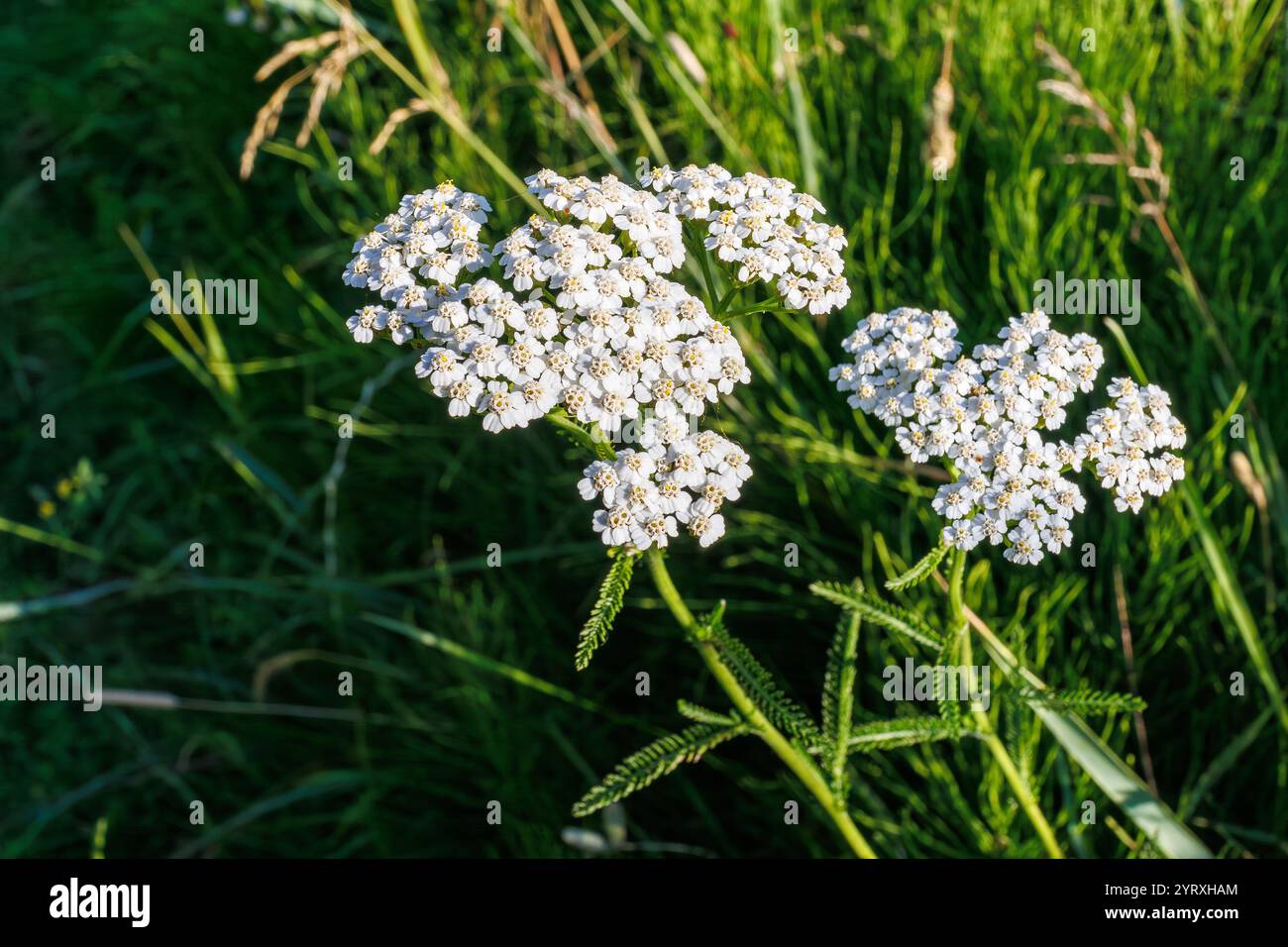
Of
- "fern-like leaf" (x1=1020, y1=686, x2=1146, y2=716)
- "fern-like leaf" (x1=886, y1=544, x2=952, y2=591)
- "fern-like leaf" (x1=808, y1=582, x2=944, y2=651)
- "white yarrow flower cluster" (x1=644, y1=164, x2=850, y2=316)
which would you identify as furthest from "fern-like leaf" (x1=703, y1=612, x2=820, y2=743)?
"white yarrow flower cluster" (x1=644, y1=164, x2=850, y2=316)

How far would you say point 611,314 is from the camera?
170cm

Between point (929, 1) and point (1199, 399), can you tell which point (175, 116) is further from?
point (1199, 399)

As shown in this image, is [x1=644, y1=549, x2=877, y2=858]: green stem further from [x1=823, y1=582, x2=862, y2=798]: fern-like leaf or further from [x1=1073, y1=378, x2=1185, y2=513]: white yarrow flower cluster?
[x1=1073, y1=378, x2=1185, y2=513]: white yarrow flower cluster

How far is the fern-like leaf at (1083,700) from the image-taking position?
1.85 m

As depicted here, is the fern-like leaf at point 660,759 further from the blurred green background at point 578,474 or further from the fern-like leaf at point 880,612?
the blurred green background at point 578,474

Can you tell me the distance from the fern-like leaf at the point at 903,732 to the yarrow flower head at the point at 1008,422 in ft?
1.08

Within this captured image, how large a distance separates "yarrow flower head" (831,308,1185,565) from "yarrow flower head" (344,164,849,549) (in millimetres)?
171

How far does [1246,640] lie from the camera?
2.25 metres

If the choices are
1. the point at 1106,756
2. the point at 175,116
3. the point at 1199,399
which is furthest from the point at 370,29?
the point at 1106,756

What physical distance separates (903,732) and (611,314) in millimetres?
886

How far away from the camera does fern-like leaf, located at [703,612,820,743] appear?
5.88 feet

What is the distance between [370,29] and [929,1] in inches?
73.7

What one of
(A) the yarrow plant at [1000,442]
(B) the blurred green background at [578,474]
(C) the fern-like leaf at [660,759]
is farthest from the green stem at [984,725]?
(C) the fern-like leaf at [660,759]

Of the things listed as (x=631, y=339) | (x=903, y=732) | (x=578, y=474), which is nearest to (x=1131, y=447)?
(x=903, y=732)
